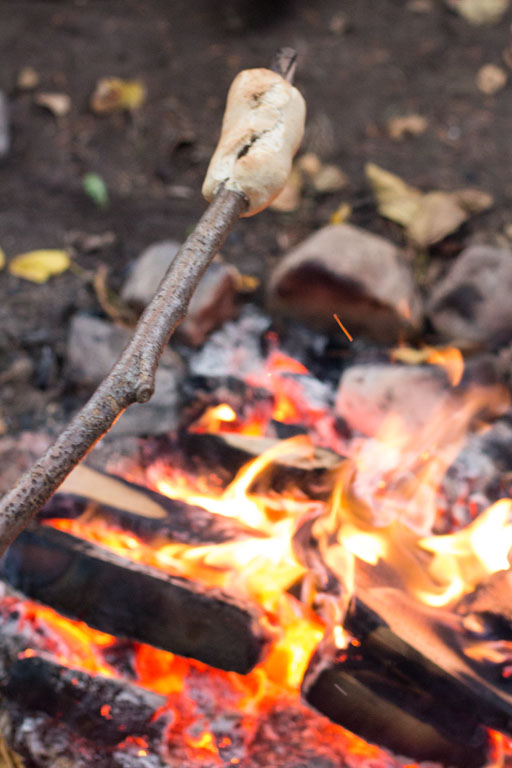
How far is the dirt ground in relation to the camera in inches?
118

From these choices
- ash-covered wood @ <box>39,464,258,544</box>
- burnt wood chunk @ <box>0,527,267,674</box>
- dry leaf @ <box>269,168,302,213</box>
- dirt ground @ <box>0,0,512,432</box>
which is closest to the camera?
burnt wood chunk @ <box>0,527,267,674</box>

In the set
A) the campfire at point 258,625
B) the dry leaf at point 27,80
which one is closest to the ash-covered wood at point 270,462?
the campfire at point 258,625

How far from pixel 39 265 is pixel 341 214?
1.57m

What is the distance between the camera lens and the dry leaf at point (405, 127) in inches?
145

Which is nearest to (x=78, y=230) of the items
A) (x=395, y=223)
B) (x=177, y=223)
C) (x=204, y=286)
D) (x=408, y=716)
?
(x=177, y=223)

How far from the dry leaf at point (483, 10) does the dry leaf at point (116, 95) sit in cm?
230

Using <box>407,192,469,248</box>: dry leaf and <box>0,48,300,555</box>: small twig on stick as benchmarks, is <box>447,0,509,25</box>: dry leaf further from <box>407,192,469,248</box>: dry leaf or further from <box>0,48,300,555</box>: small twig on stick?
<box>0,48,300,555</box>: small twig on stick

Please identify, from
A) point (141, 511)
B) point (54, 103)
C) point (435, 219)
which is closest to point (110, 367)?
point (141, 511)

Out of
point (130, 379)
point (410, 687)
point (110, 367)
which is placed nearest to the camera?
point (130, 379)

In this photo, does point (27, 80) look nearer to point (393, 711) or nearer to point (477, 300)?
point (477, 300)

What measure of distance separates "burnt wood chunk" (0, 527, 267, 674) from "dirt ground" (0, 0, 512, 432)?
867 mm

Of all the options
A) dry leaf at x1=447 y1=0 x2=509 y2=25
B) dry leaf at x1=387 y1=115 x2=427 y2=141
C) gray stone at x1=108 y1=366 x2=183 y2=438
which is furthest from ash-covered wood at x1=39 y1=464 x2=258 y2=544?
dry leaf at x1=447 y1=0 x2=509 y2=25

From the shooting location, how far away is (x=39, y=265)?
2904 millimetres

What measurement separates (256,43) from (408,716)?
414 centimetres
